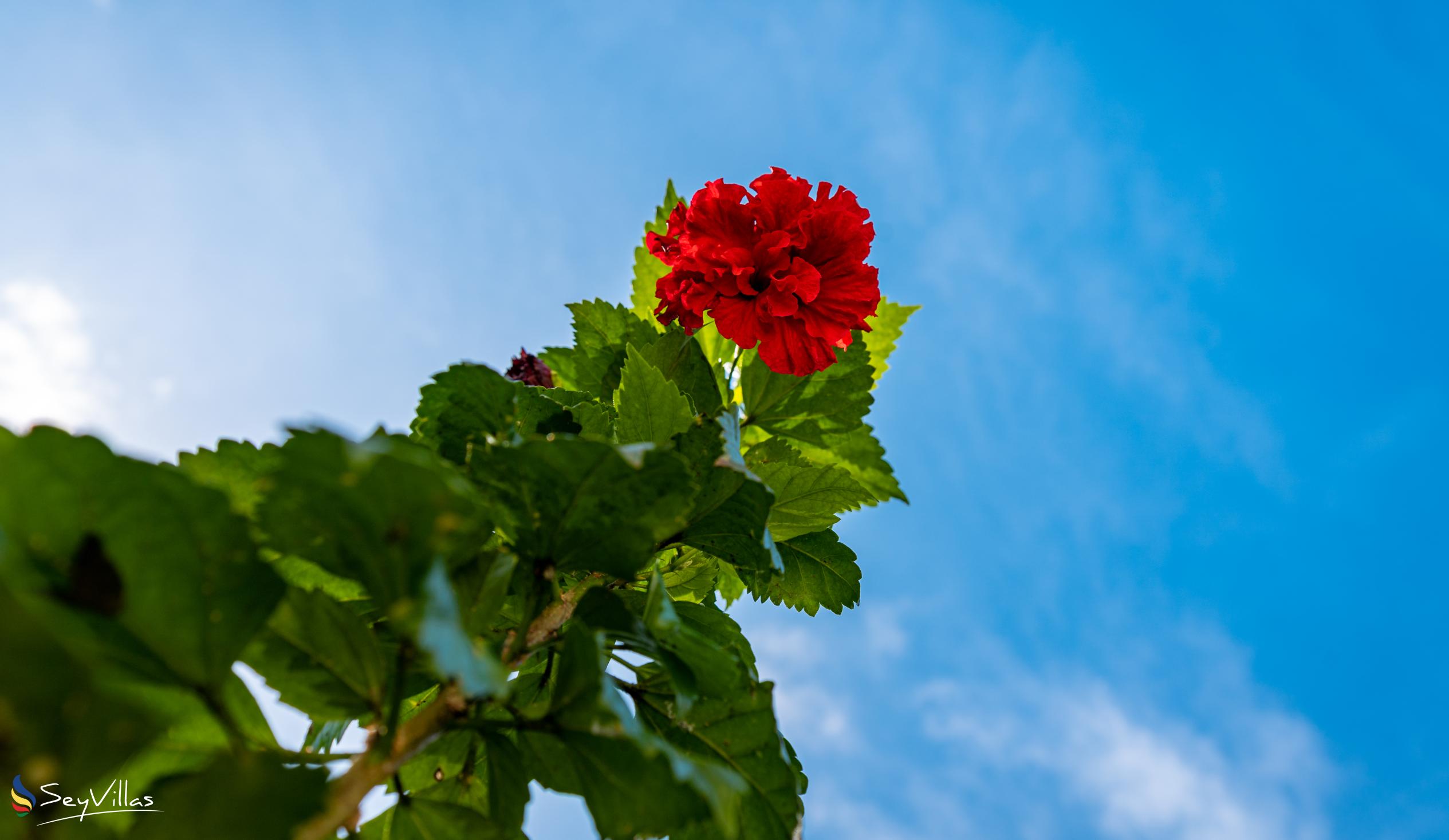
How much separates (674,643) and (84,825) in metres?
0.49

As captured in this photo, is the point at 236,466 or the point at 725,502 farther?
the point at 725,502

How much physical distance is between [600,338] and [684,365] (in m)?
0.21

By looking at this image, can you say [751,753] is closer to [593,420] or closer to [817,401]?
[593,420]

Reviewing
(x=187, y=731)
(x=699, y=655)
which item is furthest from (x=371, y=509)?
(x=699, y=655)

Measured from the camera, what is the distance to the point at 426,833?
2.62 ft

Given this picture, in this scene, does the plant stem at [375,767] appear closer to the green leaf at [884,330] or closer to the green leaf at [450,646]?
the green leaf at [450,646]

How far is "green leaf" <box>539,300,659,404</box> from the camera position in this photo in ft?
5.56

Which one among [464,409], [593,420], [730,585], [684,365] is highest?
[684,365]

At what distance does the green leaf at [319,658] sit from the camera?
→ 2.47ft

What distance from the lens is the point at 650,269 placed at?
2062 millimetres

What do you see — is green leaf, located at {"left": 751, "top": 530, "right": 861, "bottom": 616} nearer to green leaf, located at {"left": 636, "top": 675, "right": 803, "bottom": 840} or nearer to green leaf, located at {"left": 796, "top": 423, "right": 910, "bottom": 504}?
green leaf, located at {"left": 796, "top": 423, "right": 910, "bottom": 504}

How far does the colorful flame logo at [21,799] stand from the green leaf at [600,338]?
1115 millimetres

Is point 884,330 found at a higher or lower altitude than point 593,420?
higher

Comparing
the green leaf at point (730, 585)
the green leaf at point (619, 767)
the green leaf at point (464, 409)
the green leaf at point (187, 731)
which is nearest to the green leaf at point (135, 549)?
the green leaf at point (187, 731)
